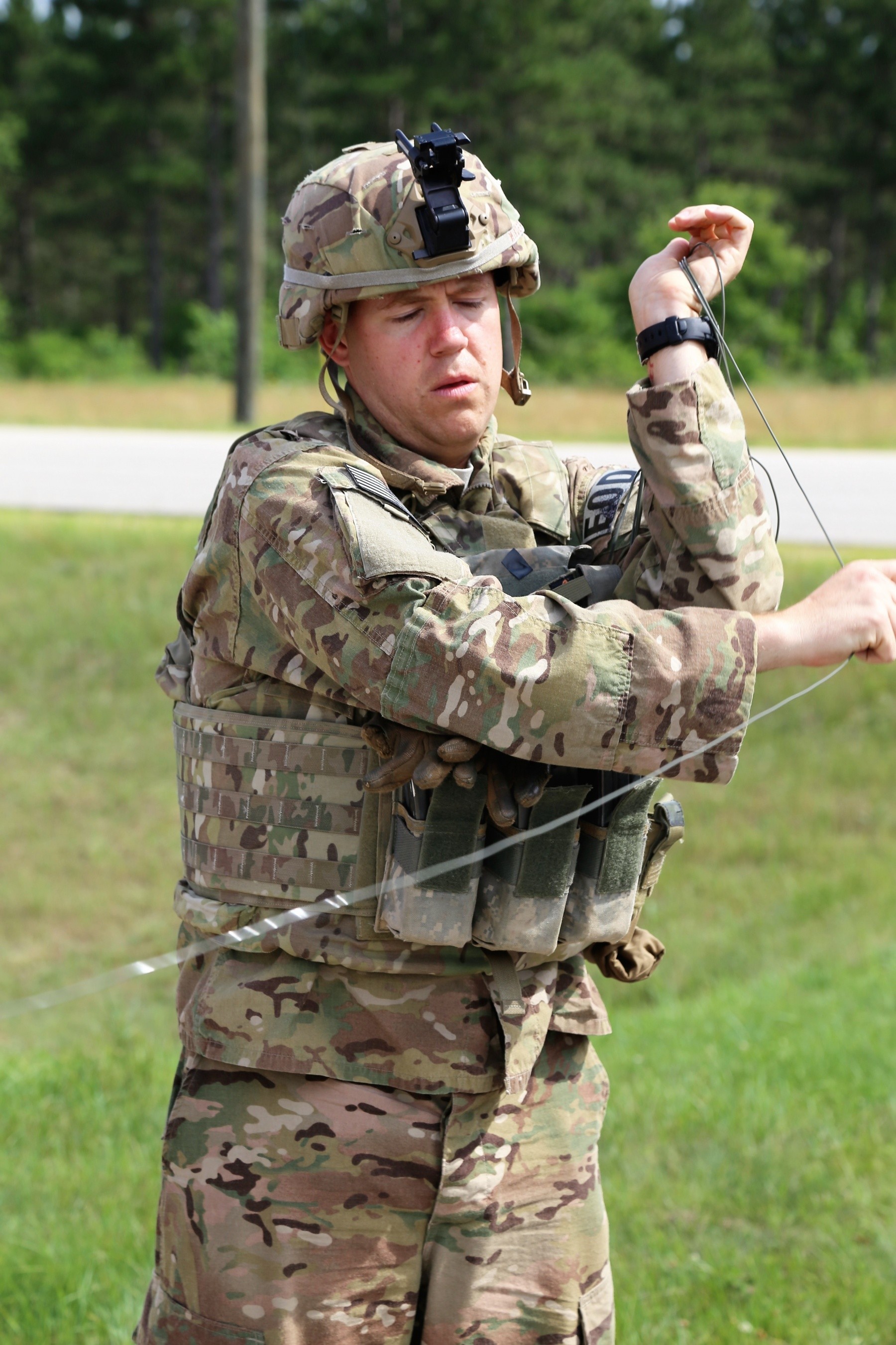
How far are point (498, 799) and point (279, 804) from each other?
1.23ft

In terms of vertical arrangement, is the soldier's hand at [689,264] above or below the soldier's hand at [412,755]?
above

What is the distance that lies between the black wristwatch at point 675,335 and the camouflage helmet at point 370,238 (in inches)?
10.9

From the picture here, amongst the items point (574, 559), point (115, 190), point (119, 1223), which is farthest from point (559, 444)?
point (115, 190)

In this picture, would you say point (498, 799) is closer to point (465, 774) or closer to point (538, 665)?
point (465, 774)

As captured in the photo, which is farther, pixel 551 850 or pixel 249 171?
pixel 249 171

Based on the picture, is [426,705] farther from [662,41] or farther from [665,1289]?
[662,41]

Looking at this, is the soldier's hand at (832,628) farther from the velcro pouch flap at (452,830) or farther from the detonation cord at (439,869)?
the velcro pouch flap at (452,830)

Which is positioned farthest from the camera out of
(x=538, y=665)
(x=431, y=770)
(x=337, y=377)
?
(x=337, y=377)

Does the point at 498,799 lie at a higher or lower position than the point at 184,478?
higher

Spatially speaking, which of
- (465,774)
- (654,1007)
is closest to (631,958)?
(465,774)

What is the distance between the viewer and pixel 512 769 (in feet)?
7.15

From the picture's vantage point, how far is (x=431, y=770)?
207 centimetres

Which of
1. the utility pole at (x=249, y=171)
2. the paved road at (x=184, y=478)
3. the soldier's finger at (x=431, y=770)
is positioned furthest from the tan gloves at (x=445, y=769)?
the utility pole at (x=249, y=171)

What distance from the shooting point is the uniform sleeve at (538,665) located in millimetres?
1957
